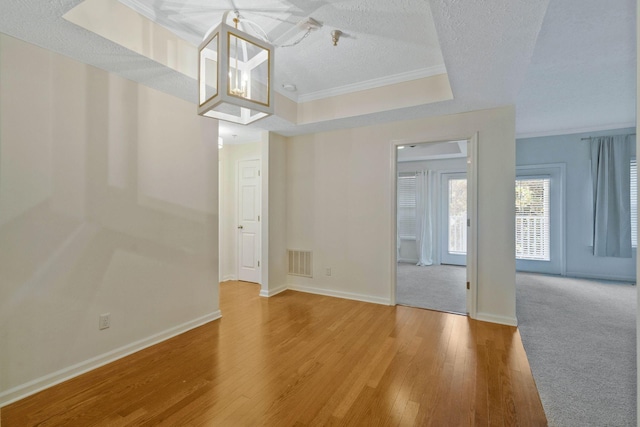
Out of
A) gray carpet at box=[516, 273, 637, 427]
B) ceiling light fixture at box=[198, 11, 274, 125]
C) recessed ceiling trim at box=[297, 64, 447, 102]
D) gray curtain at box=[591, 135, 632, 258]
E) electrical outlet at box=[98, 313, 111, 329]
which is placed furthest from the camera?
gray curtain at box=[591, 135, 632, 258]

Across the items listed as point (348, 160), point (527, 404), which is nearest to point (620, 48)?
point (348, 160)

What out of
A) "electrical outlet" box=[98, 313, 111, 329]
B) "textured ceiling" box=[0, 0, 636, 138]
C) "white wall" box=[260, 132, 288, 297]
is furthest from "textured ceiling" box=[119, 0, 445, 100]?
"electrical outlet" box=[98, 313, 111, 329]

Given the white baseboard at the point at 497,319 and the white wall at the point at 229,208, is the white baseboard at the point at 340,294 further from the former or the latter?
the white wall at the point at 229,208

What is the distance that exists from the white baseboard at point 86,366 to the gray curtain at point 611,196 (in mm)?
6675

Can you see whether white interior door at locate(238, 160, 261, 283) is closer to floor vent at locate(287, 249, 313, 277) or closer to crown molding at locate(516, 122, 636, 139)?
floor vent at locate(287, 249, 313, 277)

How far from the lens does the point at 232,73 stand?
159 centimetres

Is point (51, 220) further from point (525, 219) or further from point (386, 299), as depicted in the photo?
point (525, 219)

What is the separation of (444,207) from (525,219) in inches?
62.1

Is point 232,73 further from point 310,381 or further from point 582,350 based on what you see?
point 582,350

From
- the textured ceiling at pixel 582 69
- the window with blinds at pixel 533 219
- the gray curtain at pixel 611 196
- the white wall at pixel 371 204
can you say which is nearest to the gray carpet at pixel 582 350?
the white wall at pixel 371 204

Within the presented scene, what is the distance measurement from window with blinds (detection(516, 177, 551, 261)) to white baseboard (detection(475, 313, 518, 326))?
333cm

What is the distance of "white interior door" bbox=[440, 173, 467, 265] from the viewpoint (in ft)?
21.7

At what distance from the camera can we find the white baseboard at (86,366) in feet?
6.31

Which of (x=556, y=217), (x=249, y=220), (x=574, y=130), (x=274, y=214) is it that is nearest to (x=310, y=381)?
(x=274, y=214)
